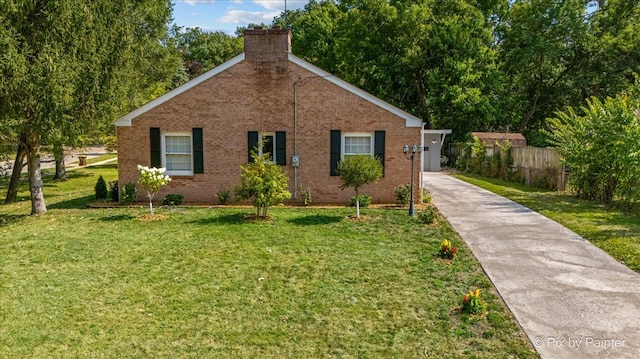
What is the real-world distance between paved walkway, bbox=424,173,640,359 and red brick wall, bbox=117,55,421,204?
3874mm

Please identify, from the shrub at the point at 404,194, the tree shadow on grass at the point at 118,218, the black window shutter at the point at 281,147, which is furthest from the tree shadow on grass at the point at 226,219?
the shrub at the point at 404,194

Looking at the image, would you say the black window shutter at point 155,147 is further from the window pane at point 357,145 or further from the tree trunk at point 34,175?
the window pane at point 357,145

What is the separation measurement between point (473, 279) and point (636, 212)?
880cm

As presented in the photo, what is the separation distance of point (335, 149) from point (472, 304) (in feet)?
30.7

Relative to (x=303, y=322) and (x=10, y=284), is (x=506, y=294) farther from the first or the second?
(x=10, y=284)

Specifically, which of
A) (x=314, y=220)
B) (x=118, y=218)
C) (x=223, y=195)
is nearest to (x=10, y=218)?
(x=118, y=218)

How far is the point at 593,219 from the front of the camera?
506 inches

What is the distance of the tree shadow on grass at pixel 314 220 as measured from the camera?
12.6 metres

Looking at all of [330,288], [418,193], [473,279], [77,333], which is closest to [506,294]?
[473,279]

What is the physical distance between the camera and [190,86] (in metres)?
15.5

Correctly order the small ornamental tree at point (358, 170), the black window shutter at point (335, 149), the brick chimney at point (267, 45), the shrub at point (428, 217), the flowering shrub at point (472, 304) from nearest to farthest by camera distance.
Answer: the flowering shrub at point (472, 304)
the shrub at point (428, 217)
the small ornamental tree at point (358, 170)
the brick chimney at point (267, 45)
the black window shutter at point (335, 149)

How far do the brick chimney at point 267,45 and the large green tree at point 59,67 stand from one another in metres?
4.23

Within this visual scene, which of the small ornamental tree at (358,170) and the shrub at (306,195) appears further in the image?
the shrub at (306,195)

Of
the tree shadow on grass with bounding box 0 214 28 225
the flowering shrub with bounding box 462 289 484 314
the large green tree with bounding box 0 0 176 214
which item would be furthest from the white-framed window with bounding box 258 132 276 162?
the flowering shrub with bounding box 462 289 484 314
